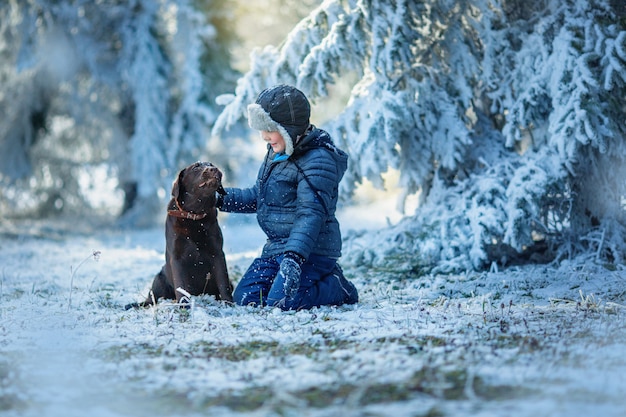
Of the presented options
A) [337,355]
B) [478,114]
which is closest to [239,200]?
[337,355]

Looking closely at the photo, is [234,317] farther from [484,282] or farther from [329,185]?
[484,282]

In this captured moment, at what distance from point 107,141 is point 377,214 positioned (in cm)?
535

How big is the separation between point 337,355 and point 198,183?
Result: 1972mm

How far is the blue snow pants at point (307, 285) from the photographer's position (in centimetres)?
520

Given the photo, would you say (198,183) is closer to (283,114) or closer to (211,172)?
(211,172)

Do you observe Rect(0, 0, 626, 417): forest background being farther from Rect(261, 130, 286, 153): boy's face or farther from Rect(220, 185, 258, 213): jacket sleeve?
Rect(261, 130, 286, 153): boy's face

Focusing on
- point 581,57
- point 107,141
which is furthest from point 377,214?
point 581,57

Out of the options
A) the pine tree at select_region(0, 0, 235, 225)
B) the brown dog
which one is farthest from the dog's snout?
the pine tree at select_region(0, 0, 235, 225)

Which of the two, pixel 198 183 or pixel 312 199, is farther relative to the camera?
pixel 198 183

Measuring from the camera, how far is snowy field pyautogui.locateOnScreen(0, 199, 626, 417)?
2.98 m

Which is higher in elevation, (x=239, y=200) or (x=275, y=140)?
(x=275, y=140)

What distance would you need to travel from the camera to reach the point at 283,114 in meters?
5.09

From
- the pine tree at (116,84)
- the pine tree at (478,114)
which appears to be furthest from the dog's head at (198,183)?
the pine tree at (116,84)

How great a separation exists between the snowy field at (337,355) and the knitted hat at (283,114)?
1.16 meters
